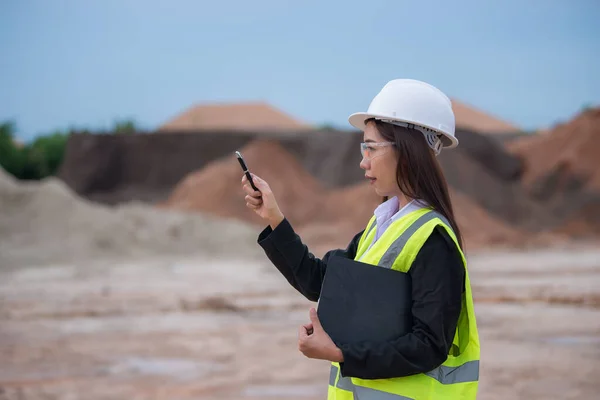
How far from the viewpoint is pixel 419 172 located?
2.21 meters

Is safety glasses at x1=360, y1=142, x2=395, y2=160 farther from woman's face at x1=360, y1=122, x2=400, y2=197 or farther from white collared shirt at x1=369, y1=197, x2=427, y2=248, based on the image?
white collared shirt at x1=369, y1=197, x2=427, y2=248

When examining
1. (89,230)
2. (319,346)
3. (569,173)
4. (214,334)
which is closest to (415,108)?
(319,346)

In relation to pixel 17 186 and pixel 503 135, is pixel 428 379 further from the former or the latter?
pixel 503 135

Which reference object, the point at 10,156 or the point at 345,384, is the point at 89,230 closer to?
the point at 10,156

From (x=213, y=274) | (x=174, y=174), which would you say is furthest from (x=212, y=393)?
(x=174, y=174)

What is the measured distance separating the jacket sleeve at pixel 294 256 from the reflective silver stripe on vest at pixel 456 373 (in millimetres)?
438

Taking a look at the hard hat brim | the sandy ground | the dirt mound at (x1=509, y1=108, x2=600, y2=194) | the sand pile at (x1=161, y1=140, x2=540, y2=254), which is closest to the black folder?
the hard hat brim

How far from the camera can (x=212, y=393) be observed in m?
7.31

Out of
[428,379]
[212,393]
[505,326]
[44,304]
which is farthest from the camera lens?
[44,304]

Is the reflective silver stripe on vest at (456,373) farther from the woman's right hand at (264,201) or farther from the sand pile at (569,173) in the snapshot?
the sand pile at (569,173)

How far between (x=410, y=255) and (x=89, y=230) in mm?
19818

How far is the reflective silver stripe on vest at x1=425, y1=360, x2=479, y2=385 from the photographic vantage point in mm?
2145

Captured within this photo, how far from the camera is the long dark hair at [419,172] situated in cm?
221

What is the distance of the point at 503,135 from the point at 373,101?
53312 millimetres
